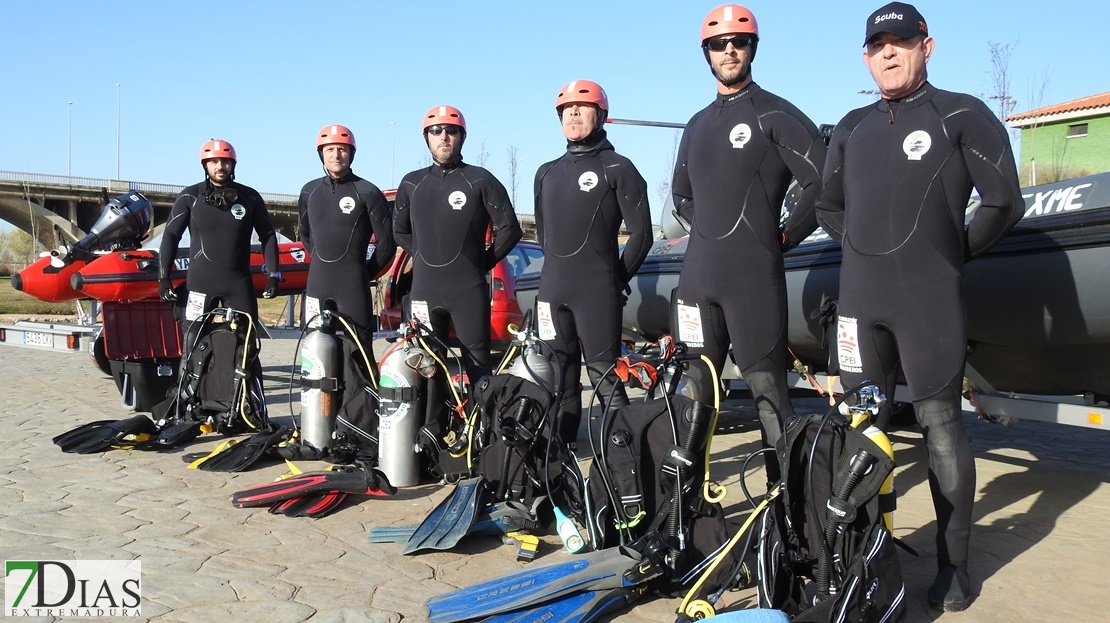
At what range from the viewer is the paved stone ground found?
3.31m

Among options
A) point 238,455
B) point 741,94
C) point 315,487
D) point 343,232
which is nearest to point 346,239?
point 343,232

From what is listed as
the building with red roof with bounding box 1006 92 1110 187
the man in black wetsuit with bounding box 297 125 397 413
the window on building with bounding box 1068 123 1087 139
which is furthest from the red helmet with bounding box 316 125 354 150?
the window on building with bounding box 1068 123 1087 139

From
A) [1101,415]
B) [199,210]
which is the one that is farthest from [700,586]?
[199,210]

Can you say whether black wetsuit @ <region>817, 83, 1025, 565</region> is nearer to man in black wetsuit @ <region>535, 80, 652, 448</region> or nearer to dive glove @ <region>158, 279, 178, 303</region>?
man in black wetsuit @ <region>535, 80, 652, 448</region>

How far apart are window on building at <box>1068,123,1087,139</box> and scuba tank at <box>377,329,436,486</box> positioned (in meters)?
22.6

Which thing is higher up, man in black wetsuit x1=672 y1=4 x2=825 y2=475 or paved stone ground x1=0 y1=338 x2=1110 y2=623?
man in black wetsuit x1=672 y1=4 x2=825 y2=475

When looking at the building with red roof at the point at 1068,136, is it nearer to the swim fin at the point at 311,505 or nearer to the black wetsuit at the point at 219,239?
the black wetsuit at the point at 219,239

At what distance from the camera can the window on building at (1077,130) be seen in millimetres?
22875

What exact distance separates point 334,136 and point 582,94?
2098 mm

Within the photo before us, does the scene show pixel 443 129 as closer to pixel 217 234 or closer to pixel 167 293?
pixel 217 234

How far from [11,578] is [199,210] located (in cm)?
398

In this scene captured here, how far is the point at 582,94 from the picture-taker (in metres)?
4.95

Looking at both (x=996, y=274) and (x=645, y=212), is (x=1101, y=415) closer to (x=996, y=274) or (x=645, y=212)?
(x=996, y=274)

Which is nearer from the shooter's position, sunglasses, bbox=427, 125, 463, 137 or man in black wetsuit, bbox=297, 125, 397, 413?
sunglasses, bbox=427, 125, 463, 137
